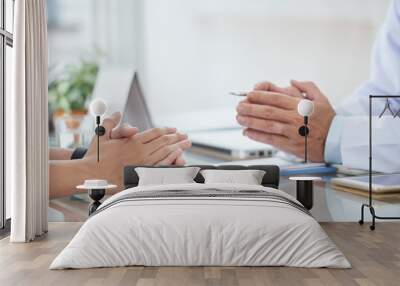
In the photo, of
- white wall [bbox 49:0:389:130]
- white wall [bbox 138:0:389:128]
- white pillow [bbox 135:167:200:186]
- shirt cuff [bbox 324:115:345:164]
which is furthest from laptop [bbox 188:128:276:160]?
shirt cuff [bbox 324:115:345:164]

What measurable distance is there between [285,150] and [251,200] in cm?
204

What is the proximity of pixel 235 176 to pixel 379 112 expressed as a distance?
173 cm

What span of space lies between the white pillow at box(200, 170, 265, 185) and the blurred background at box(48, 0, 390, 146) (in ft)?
2.17

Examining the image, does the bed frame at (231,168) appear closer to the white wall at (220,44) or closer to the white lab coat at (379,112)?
the white wall at (220,44)

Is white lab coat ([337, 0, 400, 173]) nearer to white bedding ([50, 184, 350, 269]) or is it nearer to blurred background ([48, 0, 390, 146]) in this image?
blurred background ([48, 0, 390, 146])

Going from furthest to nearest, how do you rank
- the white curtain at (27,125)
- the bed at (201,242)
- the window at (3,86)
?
the window at (3,86) → the white curtain at (27,125) → the bed at (201,242)

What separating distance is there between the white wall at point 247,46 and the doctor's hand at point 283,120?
150mm

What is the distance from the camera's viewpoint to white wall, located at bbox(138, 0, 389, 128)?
686 centimetres

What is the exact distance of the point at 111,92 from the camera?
6781 mm

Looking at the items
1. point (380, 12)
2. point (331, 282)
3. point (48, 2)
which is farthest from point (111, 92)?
point (331, 282)

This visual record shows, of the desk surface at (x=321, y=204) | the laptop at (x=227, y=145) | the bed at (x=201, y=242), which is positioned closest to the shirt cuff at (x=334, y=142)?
the desk surface at (x=321, y=204)

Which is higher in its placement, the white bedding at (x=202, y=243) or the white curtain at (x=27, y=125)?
the white curtain at (x=27, y=125)

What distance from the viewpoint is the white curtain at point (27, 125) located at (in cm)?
564

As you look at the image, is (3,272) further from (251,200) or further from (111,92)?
(111,92)
